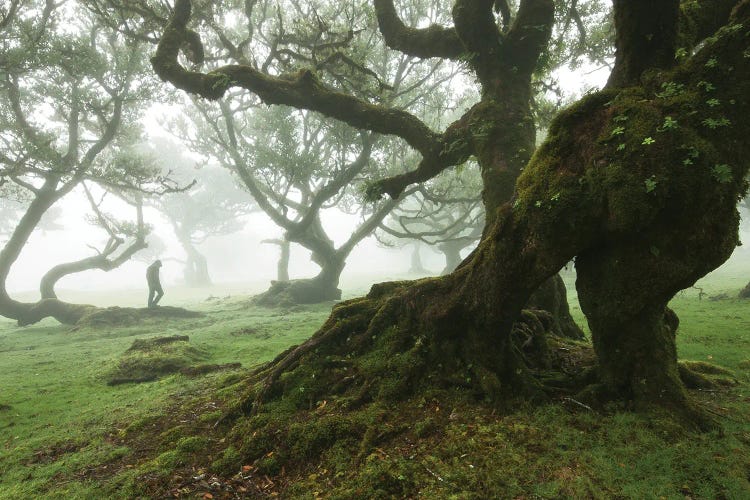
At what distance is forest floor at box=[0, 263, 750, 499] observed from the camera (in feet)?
12.8

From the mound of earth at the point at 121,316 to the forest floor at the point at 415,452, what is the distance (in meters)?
11.5

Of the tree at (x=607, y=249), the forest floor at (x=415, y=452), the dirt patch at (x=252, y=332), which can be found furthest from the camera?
the dirt patch at (x=252, y=332)

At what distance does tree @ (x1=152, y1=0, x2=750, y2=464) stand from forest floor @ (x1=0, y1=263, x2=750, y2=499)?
588 millimetres

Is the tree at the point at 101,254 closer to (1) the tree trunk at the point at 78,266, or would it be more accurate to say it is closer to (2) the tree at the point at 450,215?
(1) the tree trunk at the point at 78,266

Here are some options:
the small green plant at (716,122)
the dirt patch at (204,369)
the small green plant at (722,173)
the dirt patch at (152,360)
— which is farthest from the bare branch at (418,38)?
the dirt patch at (152,360)

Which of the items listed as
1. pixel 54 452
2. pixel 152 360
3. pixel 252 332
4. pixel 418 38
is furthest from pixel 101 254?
pixel 418 38

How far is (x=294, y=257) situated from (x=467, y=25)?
11399cm

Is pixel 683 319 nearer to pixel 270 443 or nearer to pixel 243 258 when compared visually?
pixel 270 443

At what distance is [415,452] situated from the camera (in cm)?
466

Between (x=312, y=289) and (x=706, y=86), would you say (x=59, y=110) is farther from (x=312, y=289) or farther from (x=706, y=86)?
(x=706, y=86)

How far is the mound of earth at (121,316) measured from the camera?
2011cm

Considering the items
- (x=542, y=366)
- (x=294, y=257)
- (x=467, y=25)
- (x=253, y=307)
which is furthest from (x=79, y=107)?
(x=294, y=257)

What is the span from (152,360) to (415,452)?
9692mm

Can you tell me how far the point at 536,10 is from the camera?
8812mm
